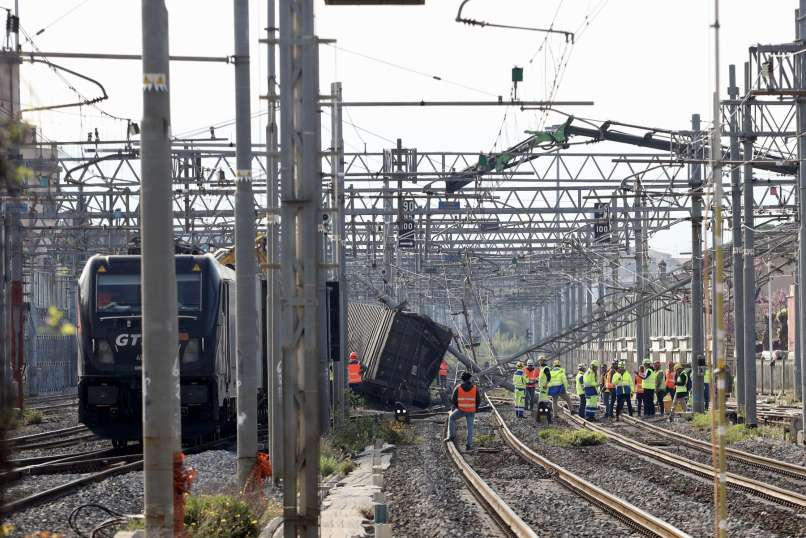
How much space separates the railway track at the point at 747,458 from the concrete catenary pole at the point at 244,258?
28.1ft

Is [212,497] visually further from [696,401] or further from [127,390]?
[696,401]

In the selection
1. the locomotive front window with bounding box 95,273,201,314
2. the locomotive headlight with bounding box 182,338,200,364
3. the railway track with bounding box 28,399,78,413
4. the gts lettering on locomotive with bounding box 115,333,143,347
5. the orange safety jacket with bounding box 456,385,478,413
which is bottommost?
the railway track with bounding box 28,399,78,413

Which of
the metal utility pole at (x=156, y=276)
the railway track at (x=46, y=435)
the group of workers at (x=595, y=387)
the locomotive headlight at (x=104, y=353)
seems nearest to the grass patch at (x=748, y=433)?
the group of workers at (x=595, y=387)

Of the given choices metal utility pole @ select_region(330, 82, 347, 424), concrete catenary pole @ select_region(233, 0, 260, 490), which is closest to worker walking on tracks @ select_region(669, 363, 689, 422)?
metal utility pole @ select_region(330, 82, 347, 424)

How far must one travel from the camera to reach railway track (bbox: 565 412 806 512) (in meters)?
16.2

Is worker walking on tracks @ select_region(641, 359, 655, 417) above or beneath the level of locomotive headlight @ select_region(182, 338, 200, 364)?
beneath

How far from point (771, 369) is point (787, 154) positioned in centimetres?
2141

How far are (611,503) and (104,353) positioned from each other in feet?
33.7

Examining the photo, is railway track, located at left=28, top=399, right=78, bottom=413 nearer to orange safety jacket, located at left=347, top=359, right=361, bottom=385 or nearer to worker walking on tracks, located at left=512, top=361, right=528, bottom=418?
orange safety jacket, located at left=347, top=359, right=361, bottom=385

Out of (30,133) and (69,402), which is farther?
(69,402)

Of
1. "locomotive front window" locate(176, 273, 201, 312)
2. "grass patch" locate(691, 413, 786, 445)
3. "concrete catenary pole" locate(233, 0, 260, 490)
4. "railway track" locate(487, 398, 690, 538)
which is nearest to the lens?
"railway track" locate(487, 398, 690, 538)

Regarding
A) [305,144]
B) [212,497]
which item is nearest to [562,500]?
[212,497]

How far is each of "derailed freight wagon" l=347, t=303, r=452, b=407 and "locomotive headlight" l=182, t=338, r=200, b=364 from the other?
16322 millimetres

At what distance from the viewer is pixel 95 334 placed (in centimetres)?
2273
